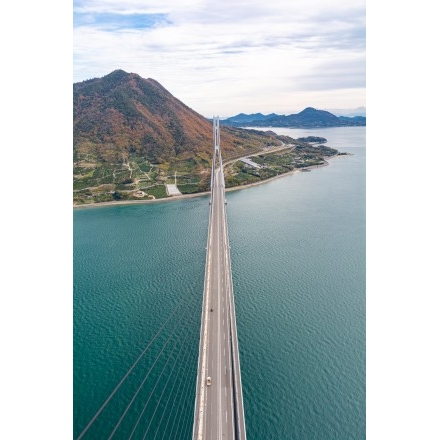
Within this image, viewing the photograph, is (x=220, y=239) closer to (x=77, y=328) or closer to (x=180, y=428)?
(x=77, y=328)

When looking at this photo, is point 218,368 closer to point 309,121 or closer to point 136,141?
point 136,141

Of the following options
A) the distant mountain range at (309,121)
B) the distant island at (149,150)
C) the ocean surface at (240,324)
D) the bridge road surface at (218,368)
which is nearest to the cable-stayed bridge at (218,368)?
the bridge road surface at (218,368)

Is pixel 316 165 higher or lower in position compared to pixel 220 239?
higher

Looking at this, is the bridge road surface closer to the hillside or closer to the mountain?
the hillside

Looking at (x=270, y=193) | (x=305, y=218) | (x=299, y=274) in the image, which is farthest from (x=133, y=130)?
(x=299, y=274)

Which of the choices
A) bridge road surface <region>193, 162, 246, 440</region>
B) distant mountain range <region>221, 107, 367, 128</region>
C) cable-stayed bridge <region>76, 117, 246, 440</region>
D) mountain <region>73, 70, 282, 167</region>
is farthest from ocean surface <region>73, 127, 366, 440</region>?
distant mountain range <region>221, 107, 367, 128</region>

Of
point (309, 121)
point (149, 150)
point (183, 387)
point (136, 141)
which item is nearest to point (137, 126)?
point (136, 141)
